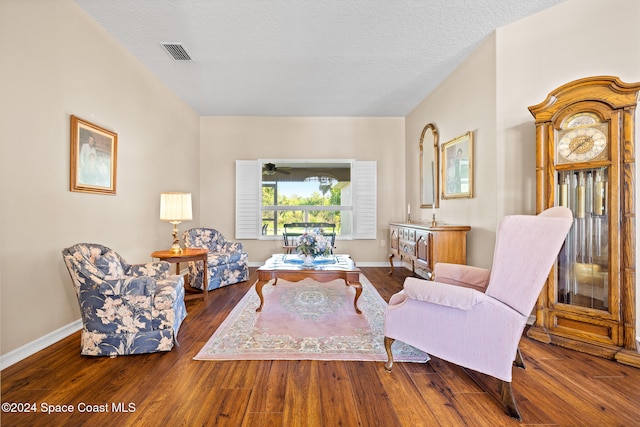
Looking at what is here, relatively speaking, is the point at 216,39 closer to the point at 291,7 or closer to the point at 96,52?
the point at 291,7

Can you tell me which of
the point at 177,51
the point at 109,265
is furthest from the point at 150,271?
the point at 177,51

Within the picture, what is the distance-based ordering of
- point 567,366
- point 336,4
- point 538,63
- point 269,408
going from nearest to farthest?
point 269,408 → point 567,366 → point 336,4 → point 538,63

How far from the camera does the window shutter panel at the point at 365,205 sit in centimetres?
574

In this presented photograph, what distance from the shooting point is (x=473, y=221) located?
11.4 ft

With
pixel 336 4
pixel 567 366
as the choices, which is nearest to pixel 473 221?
pixel 567 366

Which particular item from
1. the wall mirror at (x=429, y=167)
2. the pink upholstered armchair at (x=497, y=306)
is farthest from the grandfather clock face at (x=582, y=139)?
the wall mirror at (x=429, y=167)

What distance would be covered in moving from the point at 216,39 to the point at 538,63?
11.0ft

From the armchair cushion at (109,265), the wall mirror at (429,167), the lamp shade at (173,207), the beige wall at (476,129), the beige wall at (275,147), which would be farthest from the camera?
the beige wall at (275,147)

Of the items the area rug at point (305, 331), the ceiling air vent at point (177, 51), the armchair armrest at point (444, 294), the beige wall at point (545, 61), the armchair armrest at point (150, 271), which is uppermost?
the ceiling air vent at point (177, 51)

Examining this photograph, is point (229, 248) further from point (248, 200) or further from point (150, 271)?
point (150, 271)

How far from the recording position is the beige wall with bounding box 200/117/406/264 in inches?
224

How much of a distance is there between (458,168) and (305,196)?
117 inches

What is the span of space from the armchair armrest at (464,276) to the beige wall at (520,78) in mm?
1000

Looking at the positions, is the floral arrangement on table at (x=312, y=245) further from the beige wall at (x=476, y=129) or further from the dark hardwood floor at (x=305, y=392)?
the beige wall at (x=476, y=129)
